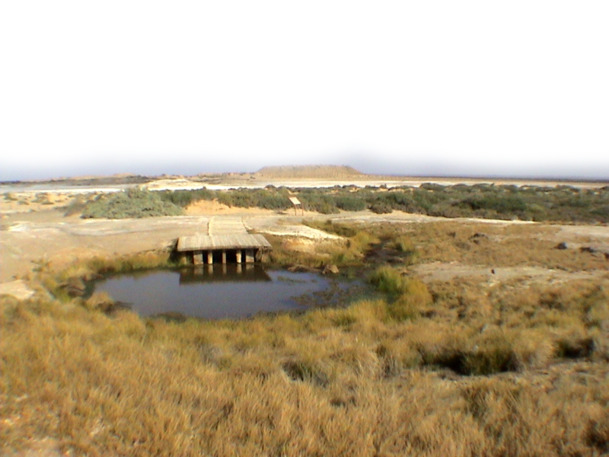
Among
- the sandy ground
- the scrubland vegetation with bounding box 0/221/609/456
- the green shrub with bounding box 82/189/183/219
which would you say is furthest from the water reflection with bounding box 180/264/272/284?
the green shrub with bounding box 82/189/183/219

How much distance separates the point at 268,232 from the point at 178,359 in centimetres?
1384

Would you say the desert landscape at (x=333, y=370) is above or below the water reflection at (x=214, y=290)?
above

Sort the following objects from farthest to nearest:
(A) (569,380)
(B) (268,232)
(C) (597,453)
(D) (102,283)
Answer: (B) (268,232) < (D) (102,283) < (A) (569,380) < (C) (597,453)

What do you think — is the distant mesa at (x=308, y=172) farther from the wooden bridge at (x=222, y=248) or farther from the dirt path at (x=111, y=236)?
the wooden bridge at (x=222, y=248)

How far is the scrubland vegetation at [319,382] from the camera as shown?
2982mm

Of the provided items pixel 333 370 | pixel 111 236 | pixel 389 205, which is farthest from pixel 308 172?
pixel 333 370

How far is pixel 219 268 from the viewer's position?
14.3 metres

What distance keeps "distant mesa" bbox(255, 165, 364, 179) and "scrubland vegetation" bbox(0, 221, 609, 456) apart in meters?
116

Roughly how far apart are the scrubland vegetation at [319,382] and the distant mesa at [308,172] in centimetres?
11551

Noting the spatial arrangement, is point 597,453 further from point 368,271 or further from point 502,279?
point 368,271

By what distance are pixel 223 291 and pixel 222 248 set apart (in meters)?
3.06

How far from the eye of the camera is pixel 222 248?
1423cm

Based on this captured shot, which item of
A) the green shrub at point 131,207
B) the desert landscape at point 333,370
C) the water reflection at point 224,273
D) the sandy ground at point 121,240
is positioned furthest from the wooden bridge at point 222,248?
the green shrub at point 131,207

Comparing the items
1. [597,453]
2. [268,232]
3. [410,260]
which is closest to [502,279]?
[410,260]
